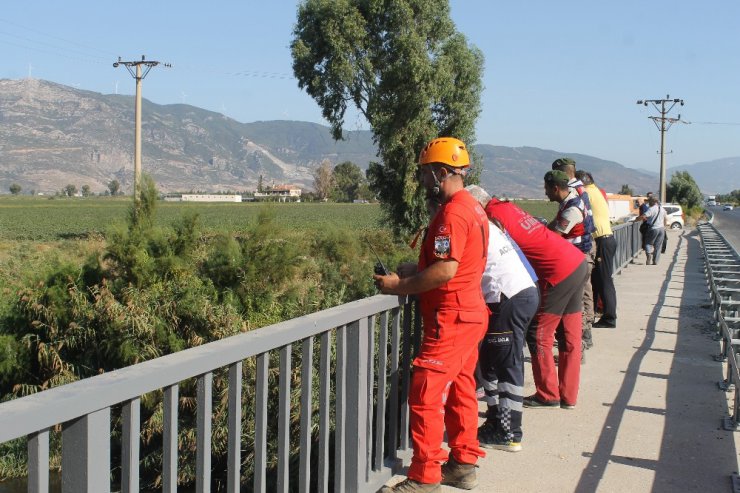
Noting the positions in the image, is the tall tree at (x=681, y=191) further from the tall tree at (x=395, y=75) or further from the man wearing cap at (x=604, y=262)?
the man wearing cap at (x=604, y=262)

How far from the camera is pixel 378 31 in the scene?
125 ft

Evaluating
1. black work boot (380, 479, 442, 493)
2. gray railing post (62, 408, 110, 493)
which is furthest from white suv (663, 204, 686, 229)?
gray railing post (62, 408, 110, 493)

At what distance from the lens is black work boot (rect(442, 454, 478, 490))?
436 centimetres

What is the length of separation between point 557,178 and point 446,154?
2920 millimetres

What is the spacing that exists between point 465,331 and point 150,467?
639cm

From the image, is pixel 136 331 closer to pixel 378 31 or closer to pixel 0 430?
pixel 0 430

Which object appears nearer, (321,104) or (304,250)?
(304,250)

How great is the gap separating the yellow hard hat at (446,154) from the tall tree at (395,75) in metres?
32.5

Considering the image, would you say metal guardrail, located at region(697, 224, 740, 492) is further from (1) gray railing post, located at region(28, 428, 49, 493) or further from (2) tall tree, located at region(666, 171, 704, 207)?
(2) tall tree, located at region(666, 171, 704, 207)

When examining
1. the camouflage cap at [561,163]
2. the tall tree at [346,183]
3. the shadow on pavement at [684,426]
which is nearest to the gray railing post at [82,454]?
the shadow on pavement at [684,426]

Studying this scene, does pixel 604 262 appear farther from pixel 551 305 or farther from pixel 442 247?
pixel 442 247

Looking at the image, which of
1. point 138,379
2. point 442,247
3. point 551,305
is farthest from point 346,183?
point 138,379

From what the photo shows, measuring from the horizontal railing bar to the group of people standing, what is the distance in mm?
654

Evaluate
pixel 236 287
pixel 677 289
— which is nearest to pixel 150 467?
pixel 236 287
